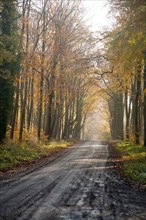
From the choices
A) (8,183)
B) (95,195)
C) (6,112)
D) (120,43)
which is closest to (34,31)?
(6,112)

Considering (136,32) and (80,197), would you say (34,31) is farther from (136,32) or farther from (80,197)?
(80,197)

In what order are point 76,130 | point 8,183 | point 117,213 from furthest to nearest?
point 76,130 → point 8,183 → point 117,213

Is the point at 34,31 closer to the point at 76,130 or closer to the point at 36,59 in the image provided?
the point at 36,59

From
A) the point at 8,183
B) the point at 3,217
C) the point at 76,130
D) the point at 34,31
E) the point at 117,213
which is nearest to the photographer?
the point at 3,217

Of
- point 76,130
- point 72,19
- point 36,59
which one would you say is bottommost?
point 76,130

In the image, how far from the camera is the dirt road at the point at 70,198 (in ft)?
21.2

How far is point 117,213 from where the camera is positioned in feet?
21.6

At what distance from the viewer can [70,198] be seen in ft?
26.1

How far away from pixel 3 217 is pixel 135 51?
1049 cm

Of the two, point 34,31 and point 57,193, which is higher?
point 34,31

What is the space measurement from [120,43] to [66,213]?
1000cm

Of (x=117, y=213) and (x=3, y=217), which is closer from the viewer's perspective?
(x=3, y=217)

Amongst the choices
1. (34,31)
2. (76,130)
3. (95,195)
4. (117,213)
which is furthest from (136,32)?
(76,130)

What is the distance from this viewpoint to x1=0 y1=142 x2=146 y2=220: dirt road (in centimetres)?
645
